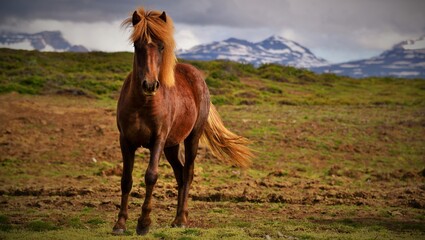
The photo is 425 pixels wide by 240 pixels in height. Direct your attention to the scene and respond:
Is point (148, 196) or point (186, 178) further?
point (186, 178)

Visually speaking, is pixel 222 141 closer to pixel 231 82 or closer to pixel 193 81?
pixel 193 81

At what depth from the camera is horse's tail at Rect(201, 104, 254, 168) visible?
9633mm

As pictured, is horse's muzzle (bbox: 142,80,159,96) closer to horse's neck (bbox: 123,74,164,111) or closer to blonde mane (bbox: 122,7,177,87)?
horse's neck (bbox: 123,74,164,111)

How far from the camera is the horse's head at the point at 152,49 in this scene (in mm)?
6551

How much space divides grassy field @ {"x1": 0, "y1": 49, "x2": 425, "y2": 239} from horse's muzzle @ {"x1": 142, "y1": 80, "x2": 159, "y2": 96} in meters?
1.83

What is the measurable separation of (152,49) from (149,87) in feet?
1.97

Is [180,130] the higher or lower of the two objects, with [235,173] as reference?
higher

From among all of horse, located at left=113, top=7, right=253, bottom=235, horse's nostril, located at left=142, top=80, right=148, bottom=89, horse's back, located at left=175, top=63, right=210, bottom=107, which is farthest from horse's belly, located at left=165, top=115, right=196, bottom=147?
horse's nostril, located at left=142, top=80, right=148, bottom=89

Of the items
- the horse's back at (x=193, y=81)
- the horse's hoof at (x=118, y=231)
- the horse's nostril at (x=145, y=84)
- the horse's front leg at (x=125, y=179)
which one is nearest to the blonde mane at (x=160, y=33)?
the horse's nostril at (x=145, y=84)

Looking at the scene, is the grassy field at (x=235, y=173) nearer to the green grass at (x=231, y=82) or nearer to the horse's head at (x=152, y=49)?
the green grass at (x=231, y=82)

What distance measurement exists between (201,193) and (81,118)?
409 inches

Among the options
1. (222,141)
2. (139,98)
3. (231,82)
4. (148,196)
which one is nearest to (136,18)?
(139,98)

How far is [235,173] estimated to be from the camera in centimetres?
1443

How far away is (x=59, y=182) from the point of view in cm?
1305
